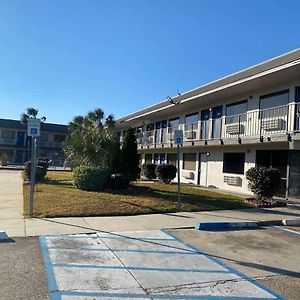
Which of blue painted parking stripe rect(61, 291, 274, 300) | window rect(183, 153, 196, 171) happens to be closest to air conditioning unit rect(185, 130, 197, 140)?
window rect(183, 153, 196, 171)

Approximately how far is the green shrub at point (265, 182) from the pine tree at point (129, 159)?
6.47m

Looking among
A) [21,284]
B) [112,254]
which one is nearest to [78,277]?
[21,284]

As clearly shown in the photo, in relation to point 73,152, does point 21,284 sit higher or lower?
lower

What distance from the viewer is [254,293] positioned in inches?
206

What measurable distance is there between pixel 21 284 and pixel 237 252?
4.25 metres

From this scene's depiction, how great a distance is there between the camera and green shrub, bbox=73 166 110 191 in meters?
17.2

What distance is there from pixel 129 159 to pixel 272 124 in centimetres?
718

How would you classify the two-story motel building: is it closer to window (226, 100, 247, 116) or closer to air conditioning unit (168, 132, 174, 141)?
window (226, 100, 247, 116)

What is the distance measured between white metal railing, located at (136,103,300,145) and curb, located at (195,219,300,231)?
211 inches

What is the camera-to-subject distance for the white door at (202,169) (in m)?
24.7

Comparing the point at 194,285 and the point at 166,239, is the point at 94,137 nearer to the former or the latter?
the point at 166,239

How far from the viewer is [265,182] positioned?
14867 millimetres

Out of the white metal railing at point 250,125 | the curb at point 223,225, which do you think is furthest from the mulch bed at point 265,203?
the curb at point 223,225

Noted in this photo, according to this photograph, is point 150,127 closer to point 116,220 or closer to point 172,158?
point 172,158
